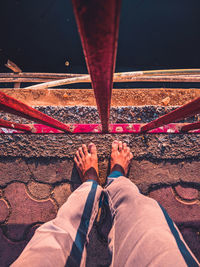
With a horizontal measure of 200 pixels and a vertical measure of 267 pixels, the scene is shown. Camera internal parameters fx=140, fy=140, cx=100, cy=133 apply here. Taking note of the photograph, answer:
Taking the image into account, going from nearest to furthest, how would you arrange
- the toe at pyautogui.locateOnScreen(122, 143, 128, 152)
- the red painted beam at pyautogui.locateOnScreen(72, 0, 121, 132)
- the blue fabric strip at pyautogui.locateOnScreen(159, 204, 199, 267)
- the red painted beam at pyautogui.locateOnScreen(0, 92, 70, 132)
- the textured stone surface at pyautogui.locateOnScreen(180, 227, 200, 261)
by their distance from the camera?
the red painted beam at pyautogui.locateOnScreen(72, 0, 121, 132) < the red painted beam at pyautogui.locateOnScreen(0, 92, 70, 132) < the blue fabric strip at pyautogui.locateOnScreen(159, 204, 199, 267) < the textured stone surface at pyautogui.locateOnScreen(180, 227, 200, 261) < the toe at pyautogui.locateOnScreen(122, 143, 128, 152)

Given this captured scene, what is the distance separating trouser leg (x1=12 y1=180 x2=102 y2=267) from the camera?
862 mm

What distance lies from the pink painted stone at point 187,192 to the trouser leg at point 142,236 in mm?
488

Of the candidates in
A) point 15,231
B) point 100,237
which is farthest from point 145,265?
point 15,231

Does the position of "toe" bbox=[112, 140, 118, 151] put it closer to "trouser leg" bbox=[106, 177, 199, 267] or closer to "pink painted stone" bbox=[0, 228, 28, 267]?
"trouser leg" bbox=[106, 177, 199, 267]

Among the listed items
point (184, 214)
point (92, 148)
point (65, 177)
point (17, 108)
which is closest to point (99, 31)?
point (17, 108)

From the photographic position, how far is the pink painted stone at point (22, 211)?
137 centimetres

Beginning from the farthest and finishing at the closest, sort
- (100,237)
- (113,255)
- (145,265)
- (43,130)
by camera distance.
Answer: (100,237)
(43,130)
(113,255)
(145,265)

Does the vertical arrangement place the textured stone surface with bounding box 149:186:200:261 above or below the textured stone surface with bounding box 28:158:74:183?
below

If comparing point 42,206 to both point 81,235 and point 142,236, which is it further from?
point 142,236

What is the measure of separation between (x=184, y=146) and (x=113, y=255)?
110 cm

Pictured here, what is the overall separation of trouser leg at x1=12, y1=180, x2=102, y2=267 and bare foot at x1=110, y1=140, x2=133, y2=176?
29cm

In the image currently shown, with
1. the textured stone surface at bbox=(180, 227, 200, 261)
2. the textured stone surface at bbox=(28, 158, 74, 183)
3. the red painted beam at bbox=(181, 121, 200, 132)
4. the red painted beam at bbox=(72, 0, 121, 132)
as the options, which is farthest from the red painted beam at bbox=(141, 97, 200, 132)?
the textured stone surface at bbox=(180, 227, 200, 261)

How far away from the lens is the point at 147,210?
3.17ft

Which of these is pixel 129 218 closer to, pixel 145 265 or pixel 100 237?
pixel 145 265
